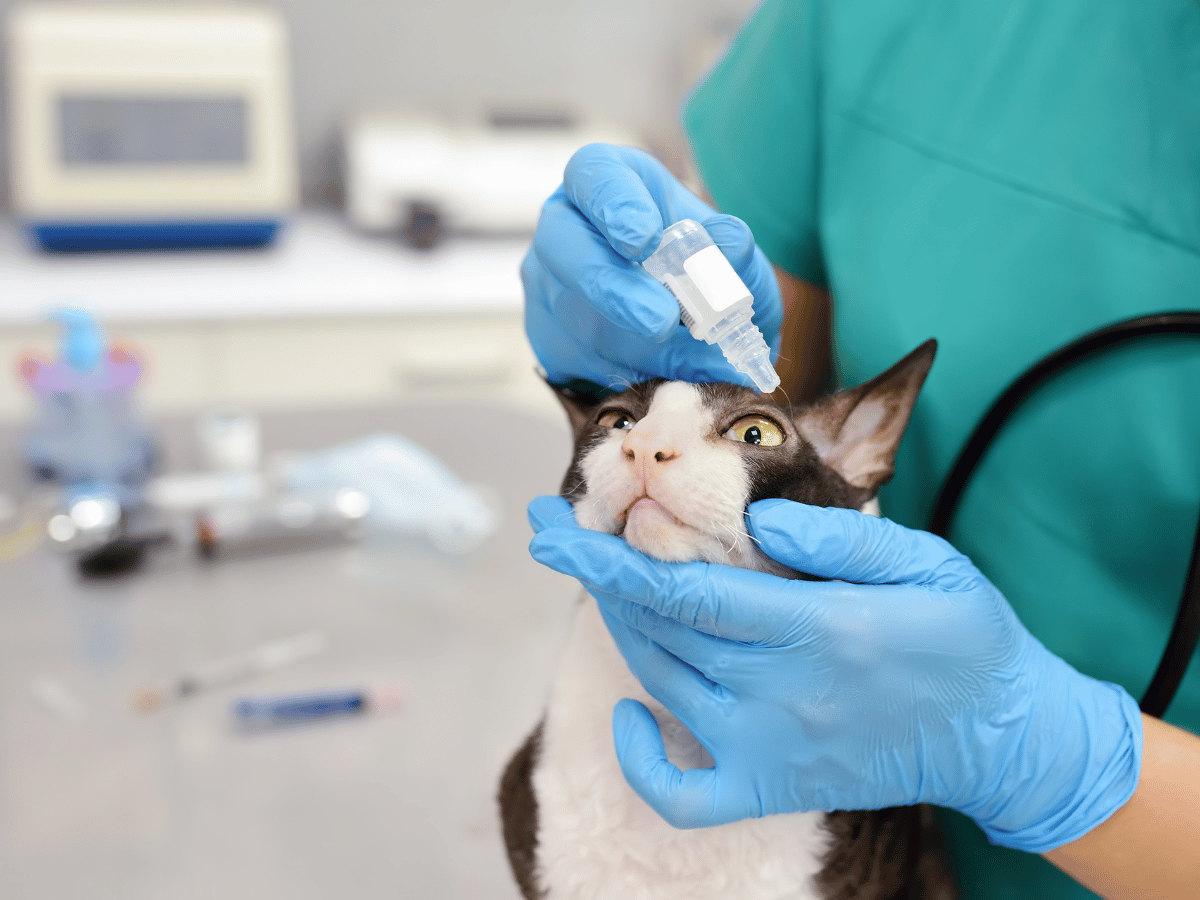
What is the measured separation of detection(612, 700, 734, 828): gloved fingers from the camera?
550 millimetres

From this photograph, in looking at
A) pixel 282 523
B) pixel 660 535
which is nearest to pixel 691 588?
pixel 660 535

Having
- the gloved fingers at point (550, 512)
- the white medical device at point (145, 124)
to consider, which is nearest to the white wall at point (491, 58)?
the white medical device at point (145, 124)

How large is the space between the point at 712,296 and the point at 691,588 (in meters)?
0.16

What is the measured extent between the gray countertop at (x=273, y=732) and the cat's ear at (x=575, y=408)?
33 cm

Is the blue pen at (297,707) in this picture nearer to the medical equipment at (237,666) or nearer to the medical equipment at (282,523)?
the medical equipment at (237,666)

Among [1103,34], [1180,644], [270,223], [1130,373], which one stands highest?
[1103,34]

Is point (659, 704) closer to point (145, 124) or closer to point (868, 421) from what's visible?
point (868, 421)

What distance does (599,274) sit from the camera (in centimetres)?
61

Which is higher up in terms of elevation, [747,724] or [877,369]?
[877,369]

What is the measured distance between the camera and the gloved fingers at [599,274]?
58 cm

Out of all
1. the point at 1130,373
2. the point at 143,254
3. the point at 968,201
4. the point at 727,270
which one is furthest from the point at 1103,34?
the point at 143,254

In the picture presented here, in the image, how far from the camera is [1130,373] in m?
0.63

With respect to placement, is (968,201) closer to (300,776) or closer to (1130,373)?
(1130,373)

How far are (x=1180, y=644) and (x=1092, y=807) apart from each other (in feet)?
0.37
